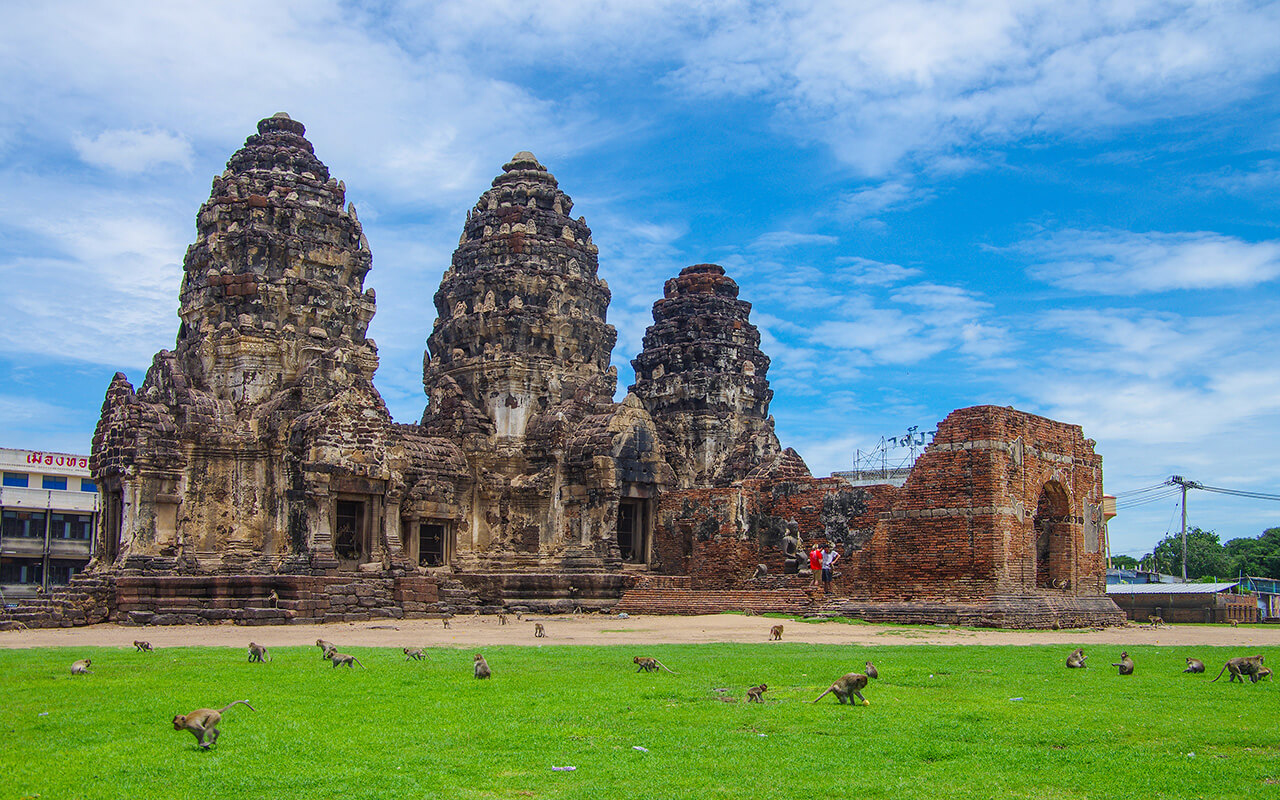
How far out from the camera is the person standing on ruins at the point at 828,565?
26.3 meters

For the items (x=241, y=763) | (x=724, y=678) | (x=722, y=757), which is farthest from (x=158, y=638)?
(x=722, y=757)

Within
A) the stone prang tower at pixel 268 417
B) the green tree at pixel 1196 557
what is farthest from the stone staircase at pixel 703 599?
the green tree at pixel 1196 557

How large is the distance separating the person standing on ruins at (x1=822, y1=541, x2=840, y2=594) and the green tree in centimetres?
4755

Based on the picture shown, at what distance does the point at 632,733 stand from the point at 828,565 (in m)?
17.2

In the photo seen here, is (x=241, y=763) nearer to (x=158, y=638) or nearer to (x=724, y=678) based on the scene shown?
(x=724, y=678)

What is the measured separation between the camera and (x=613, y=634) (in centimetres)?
2177

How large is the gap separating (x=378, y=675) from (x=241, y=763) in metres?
5.09

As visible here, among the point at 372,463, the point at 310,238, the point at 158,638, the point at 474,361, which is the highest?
the point at 310,238

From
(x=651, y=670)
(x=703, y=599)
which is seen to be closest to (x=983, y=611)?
(x=703, y=599)

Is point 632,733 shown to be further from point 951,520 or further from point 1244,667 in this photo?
point 951,520

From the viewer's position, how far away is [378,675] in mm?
13469

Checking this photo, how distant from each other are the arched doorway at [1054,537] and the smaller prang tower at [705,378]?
42.6ft

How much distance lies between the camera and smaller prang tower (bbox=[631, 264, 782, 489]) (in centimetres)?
4025

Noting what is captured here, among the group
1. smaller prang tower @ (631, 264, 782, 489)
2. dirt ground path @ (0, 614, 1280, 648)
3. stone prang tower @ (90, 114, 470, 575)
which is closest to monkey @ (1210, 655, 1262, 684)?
dirt ground path @ (0, 614, 1280, 648)
